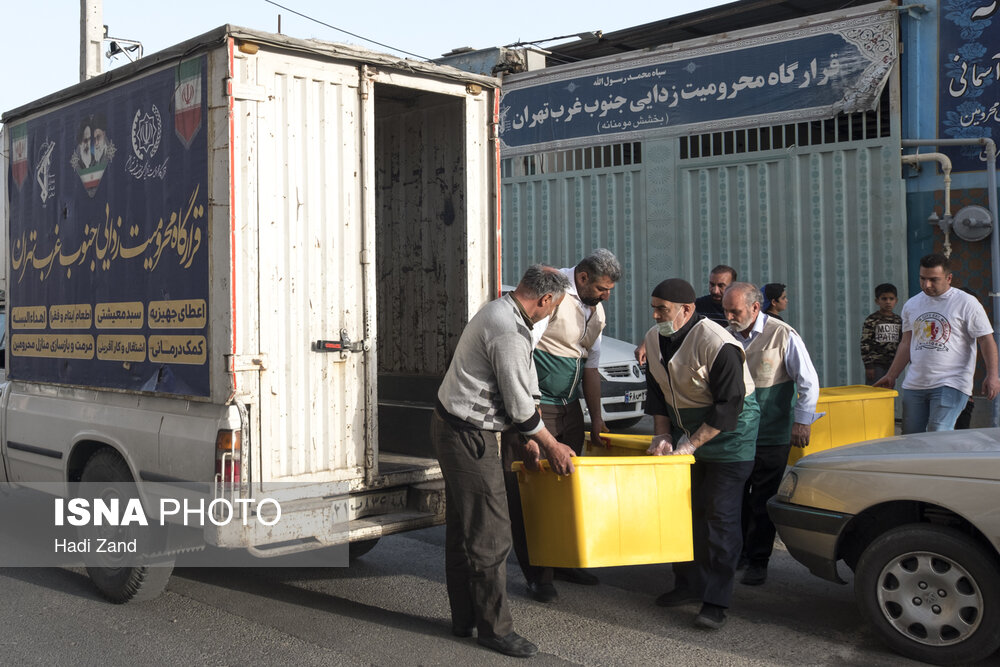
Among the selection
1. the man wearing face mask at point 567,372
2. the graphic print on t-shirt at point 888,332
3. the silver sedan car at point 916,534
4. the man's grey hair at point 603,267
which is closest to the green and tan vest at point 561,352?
the man wearing face mask at point 567,372

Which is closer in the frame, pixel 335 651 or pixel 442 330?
pixel 335 651

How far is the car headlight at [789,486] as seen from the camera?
475cm

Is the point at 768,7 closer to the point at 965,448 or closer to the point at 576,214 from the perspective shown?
the point at 576,214

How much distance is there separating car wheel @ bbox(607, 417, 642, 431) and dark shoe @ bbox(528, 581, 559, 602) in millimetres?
5214

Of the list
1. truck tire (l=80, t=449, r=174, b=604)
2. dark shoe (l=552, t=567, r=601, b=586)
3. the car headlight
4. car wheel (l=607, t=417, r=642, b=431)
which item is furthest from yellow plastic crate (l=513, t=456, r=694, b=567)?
car wheel (l=607, t=417, r=642, b=431)

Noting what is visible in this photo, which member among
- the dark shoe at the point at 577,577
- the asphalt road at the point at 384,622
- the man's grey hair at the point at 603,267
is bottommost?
the asphalt road at the point at 384,622

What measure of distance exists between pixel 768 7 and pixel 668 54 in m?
1.58

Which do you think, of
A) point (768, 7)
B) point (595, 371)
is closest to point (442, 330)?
point (595, 371)

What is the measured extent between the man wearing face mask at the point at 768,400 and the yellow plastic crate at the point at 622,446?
70 cm

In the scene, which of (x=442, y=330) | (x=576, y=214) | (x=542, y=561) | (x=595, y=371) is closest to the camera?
(x=542, y=561)

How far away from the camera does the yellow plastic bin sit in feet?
19.5

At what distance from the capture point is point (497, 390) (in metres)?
4.46

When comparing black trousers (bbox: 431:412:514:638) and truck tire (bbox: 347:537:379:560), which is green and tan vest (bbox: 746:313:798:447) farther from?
truck tire (bbox: 347:537:379:560)

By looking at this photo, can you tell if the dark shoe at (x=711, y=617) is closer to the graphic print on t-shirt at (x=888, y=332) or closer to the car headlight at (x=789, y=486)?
the car headlight at (x=789, y=486)
